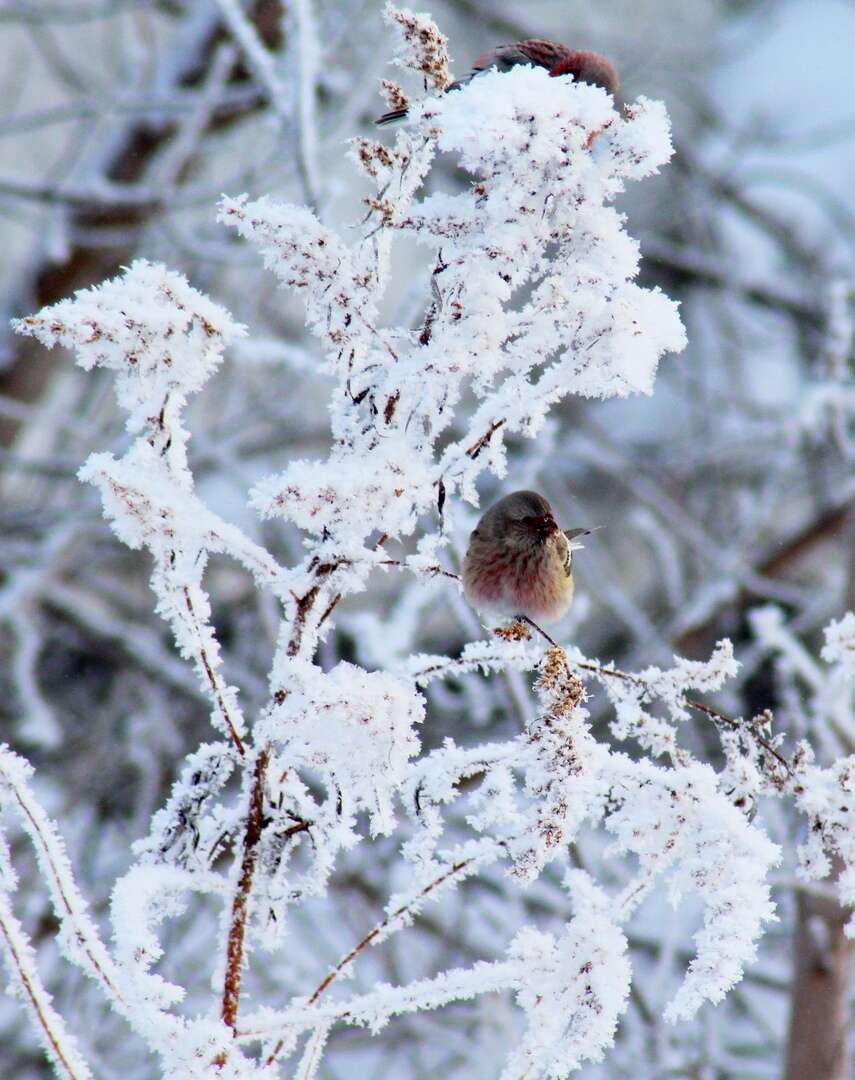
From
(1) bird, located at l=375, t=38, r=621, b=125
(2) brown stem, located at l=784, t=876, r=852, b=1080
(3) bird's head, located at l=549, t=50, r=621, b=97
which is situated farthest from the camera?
(3) bird's head, located at l=549, t=50, r=621, b=97

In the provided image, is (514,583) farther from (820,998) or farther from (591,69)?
(591,69)

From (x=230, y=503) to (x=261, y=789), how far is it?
5.54 meters

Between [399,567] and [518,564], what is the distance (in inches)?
46.9

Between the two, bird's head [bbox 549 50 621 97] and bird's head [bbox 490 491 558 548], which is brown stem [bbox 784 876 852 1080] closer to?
bird's head [bbox 490 491 558 548]

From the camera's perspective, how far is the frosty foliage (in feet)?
3.31

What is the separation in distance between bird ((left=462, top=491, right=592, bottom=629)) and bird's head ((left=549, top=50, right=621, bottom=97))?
987 millimetres

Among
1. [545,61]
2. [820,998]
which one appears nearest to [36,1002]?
[820,998]

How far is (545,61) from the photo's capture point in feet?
7.71

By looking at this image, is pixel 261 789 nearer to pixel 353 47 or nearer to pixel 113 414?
pixel 353 47

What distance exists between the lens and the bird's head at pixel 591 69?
8.51 ft

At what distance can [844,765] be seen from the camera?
1.14 meters

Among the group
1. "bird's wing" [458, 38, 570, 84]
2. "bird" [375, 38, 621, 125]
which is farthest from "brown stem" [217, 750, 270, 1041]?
"bird's wing" [458, 38, 570, 84]

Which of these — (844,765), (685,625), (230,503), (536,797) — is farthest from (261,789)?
(230,503)

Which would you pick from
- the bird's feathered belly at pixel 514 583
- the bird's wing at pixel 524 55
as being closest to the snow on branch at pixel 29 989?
the bird's feathered belly at pixel 514 583
